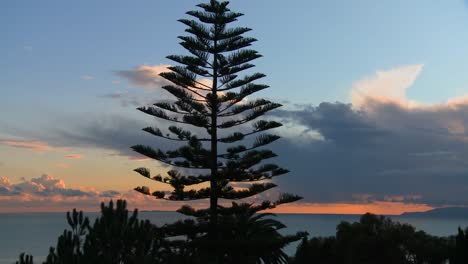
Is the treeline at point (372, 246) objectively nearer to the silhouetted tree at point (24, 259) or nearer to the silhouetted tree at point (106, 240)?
the silhouetted tree at point (106, 240)

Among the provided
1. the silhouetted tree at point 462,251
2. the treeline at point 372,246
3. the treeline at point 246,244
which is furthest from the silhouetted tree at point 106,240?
the treeline at point 372,246

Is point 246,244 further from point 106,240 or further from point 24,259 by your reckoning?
point 24,259

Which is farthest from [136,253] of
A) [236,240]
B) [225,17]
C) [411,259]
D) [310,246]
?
[411,259]

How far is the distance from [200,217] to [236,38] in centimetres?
653

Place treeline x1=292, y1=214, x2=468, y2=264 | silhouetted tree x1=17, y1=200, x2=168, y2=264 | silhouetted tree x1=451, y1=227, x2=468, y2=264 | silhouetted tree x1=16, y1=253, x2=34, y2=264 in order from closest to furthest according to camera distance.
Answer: silhouetted tree x1=16, y1=253, x2=34, y2=264
silhouetted tree x1=17, y1=200, x2=168, y2=264
silhouetted tree x1=451, y1=227, x2=468, y2=264
treeline x1=292, y1=214, x2=468, y2=264

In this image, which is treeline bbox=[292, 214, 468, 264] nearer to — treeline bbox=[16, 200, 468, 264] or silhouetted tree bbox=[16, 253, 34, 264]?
treeline bbox=[16, 200, 468, 264]

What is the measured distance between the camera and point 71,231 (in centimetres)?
1103

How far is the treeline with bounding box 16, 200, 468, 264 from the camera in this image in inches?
434

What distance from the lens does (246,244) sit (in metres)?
20.2

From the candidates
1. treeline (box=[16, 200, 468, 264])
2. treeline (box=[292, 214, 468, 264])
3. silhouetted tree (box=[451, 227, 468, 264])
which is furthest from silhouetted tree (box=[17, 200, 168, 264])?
treeline (box=[292, 214, 468, 264])

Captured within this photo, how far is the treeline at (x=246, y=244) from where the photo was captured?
11.0 metres

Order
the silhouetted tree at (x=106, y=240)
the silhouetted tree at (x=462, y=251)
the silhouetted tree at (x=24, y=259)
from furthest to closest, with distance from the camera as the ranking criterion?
1. the silhouetted tree at (x=462, y=251)
2. the silhouetted tree at (x=106, y=240)
3. the silhouetted tree at (x=24, y=259)

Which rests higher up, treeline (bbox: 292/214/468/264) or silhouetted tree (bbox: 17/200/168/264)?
silhouetted tree (bbox: 17/200/168/264)

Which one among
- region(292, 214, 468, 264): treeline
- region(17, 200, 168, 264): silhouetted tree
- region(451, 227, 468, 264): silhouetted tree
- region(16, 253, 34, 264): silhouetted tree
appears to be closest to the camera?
region(16, 253, 34, 264): silhouetted tree
